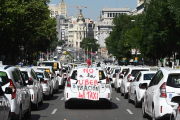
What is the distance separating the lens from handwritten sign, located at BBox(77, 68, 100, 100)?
18562mm

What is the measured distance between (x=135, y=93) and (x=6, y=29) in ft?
90.4

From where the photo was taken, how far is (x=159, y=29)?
4562 centimetres

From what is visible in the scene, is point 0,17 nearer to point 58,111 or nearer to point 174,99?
point 58,111

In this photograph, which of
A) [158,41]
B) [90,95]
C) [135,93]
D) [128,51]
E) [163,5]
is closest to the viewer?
[90,95]

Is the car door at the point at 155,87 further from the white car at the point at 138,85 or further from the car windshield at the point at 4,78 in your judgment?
the white car at the point at 138,85

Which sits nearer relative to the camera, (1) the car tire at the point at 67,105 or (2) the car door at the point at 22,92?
(2) the car door at the point at 22,92

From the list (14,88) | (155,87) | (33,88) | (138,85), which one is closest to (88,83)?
(33,88)

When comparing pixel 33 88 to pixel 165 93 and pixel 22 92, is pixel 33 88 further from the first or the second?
pixel 165 93

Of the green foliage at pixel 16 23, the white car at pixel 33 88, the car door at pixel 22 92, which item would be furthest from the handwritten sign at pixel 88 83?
the green foliage at pixel 16 23

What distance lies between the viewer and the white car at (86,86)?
18562mm

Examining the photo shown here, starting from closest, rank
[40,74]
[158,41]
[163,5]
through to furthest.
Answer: [40,74]
[163,5]
[158,41]

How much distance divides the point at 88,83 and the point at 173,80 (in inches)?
250

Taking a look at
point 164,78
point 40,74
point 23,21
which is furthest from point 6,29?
point 164,78

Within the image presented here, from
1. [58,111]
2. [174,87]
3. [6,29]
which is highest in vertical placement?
[6,29]
